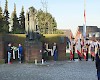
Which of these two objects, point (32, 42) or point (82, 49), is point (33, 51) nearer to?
point (32, 42)

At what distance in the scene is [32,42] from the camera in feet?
101

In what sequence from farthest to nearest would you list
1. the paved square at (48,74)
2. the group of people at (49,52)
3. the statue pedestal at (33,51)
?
the group of people at (49,52) → the statue pedestal at (33,51) → the paved square at (48,74)

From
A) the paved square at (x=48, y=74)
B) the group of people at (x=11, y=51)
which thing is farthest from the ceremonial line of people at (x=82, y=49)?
the paved square at (x=48, y=74)

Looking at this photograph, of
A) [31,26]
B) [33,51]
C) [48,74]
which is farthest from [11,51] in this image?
[48,74]

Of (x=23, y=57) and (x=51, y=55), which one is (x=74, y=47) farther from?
(x=23, y=57)

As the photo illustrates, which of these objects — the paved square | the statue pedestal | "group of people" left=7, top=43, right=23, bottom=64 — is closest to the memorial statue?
the statue pedestal

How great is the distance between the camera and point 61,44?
111ft

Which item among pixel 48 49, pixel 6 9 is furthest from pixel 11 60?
pixel 6 9

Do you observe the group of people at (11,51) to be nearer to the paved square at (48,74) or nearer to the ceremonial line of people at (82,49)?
the ceremonial line of people at (82,49)

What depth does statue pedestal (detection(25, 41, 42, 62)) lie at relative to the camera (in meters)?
30.3

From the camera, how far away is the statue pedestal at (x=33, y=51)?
99.3ft

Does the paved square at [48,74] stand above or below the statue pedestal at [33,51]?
below

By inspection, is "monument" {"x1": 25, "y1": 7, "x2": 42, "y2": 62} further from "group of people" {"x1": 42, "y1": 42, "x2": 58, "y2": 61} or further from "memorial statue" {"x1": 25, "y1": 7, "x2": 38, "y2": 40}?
"group of people" {"x1": 42, "y1": 42, "x2": 58, "y2": 61}

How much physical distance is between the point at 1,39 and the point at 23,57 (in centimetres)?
259
